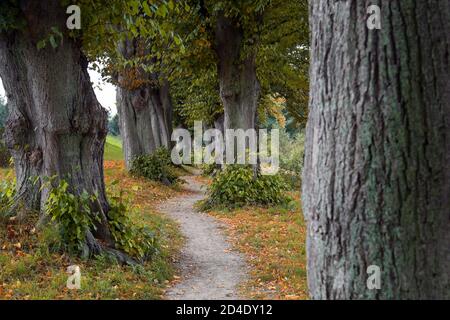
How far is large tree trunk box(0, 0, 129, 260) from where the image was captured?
7.30 metres

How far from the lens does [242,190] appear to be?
1450 centimetres

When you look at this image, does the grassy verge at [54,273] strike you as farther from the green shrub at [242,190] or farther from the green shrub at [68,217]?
the green shrub at [242,190]

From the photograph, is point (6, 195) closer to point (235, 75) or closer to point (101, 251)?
point (101, 251)

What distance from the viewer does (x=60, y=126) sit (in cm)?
743

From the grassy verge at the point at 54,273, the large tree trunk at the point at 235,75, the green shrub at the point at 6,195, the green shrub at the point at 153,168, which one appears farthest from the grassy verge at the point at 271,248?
the green shrub at the point at 153,168

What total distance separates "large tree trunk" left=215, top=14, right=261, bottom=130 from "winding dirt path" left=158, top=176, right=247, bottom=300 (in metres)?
3.44

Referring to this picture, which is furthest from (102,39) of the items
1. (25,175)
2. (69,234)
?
(69,234)

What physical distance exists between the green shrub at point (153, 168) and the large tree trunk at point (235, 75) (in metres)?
6.40

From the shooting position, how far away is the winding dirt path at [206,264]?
273 inches

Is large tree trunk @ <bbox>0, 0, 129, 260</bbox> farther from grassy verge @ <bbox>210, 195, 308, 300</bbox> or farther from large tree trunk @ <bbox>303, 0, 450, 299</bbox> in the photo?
large tree trunk @ <bbox>303, 0, 450, 299</bbox>

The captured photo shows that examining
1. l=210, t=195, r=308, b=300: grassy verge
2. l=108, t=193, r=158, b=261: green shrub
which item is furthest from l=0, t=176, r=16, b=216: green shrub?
l=210, t=195, r=308, b=300: grassy verge

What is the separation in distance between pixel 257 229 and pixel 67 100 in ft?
19.0

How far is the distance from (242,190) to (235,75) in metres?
3.59
